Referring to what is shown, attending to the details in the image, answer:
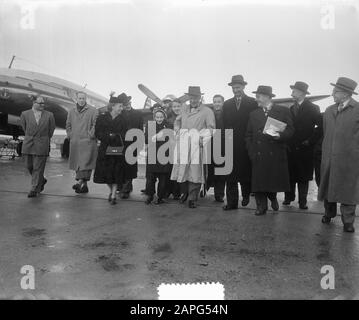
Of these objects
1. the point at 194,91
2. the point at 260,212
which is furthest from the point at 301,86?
the point at 260,212

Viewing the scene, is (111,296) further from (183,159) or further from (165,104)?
(165,104)

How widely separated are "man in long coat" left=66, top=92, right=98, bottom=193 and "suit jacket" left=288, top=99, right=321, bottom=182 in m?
3.47

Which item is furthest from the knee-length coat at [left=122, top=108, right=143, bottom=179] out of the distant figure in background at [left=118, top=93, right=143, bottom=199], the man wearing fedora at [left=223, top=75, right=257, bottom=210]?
the man wearing fedora at [left=223, top=75, right=257, bottom=210]

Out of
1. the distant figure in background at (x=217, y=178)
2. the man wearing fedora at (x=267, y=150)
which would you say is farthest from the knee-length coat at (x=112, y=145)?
the man wearing fedora at (x=267, y=150)

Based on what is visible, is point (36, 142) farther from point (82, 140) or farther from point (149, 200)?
point (149, 200)

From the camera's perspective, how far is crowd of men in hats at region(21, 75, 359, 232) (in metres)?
4.46

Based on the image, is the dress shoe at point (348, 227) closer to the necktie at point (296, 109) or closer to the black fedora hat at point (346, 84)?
the black fedora hat at point (346, 84)

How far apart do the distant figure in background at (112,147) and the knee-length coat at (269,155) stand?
6.90 feet

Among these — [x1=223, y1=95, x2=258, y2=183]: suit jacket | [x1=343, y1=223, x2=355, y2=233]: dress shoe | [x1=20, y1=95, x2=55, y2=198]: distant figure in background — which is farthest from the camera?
[x1=20, y1=95, x2=55, y2=198]: distant figure in background

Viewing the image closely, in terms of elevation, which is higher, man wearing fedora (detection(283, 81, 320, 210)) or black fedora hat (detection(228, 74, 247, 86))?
black fedora hat (detection(228, 74, 247, 86))

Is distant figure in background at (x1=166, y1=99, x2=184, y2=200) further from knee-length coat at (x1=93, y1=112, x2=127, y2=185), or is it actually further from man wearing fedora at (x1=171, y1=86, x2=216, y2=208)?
knee-length coat at (x1=93, y1=112, x2=127, y2=185)

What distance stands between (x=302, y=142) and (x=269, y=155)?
92 centimetres

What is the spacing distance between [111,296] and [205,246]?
140 centimetres
